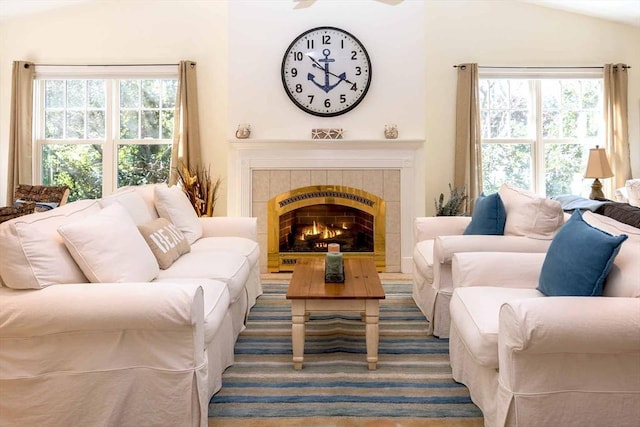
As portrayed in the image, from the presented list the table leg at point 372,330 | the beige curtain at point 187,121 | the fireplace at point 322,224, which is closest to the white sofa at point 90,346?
the table leg at point 372,330

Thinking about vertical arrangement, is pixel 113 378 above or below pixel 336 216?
below

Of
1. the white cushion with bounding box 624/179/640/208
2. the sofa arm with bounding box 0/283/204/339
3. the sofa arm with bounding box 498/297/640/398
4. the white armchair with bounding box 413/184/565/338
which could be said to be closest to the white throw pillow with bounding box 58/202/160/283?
the sofa arm with bounding box 0/283/204/339

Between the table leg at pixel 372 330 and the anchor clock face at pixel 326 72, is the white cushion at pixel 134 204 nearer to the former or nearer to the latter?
the table leg at pixel 372 330

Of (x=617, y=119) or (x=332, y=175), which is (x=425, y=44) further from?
(x=617, y=119)

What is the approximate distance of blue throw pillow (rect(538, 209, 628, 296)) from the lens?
6.12ft

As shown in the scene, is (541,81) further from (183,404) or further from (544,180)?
(183,404)

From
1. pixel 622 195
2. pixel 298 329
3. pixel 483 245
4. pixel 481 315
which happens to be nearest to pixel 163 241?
pixel 298 329

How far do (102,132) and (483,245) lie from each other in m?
4.53

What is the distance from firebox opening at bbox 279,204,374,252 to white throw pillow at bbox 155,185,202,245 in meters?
1.57

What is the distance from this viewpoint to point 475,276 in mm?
2541

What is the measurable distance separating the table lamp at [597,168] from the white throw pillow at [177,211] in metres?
3.86

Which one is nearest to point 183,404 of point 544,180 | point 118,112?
point 118,112

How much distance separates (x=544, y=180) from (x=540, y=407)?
443 centimetres

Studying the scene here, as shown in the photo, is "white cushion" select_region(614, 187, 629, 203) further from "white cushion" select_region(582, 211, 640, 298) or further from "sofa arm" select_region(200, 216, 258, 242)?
"sofa arm" select_region(200, 216, 258, 242)
